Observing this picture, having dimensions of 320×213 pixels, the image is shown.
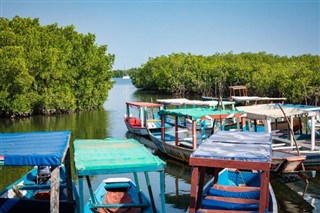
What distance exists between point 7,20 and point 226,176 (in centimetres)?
3278

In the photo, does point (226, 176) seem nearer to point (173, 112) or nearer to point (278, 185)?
point (278, 185)

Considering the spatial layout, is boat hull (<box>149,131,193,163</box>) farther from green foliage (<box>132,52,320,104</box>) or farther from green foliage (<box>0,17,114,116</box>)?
green foliage (<box>132,52,320,104</box>)

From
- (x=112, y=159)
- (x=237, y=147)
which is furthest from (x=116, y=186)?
(x=237, y=147)

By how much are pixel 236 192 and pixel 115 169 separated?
402 centimetres

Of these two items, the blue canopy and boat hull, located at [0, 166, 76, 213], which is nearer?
the blue canopy

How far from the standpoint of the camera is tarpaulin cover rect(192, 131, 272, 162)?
8.12m

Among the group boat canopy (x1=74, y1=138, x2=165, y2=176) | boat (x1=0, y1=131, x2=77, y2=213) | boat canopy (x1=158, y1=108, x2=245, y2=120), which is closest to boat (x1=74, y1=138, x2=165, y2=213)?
boat canopy (x1=74, y1=138, x2=165, y2=176)

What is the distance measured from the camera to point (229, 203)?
9781mm

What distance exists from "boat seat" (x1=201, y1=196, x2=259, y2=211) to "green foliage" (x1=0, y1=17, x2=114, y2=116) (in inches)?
1077

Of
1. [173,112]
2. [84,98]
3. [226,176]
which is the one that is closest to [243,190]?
[226,176]

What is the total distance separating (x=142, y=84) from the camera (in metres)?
88.9

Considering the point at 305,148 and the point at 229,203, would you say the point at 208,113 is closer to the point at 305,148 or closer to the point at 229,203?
the point at 305,148

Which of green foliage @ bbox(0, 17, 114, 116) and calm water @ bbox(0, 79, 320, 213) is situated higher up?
green foliage @ bbox(0, 17, 114, 116)

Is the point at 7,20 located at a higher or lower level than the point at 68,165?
higher
